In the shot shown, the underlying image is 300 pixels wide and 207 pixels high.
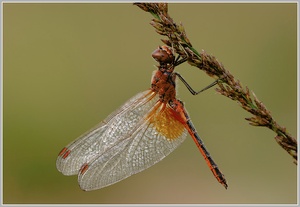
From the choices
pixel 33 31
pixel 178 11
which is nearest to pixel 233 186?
pixel 178 11

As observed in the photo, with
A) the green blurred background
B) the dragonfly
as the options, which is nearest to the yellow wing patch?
the dragonfly

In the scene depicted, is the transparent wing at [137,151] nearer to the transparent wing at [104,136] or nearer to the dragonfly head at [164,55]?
the transparent wing at [104,136]

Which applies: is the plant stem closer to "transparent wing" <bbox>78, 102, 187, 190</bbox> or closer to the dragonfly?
the dragonfly

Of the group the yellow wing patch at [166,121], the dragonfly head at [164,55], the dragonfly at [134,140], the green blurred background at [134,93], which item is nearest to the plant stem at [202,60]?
the dragonfly head at [164,55]

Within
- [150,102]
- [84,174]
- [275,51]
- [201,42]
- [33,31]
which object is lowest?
[84,174]

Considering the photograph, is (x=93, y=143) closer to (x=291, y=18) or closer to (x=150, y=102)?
(x=150, y=102)
